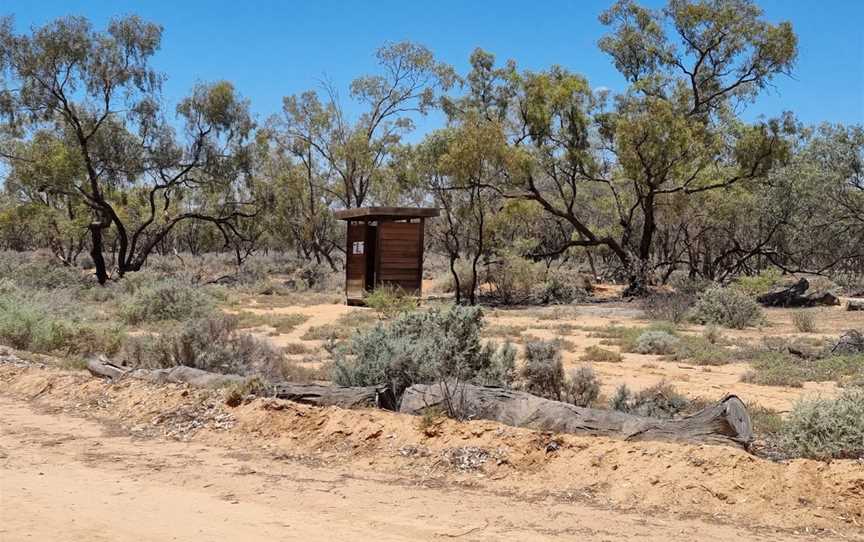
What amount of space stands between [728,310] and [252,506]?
1608cm

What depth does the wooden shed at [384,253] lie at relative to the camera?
2448 centimetres

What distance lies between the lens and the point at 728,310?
741 inches

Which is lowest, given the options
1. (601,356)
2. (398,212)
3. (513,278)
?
(601,356)

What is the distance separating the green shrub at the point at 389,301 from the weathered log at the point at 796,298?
39.6 ft

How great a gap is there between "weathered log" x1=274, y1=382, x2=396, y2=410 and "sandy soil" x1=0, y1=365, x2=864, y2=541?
0.95ft

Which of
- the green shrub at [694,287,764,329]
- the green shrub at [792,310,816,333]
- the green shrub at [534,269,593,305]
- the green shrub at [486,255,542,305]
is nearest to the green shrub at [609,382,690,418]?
the green shrub at [792,310,816,333]

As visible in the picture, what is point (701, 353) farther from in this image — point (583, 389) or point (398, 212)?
point (398, 212)

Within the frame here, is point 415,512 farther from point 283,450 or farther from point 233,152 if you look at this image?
point 233,152

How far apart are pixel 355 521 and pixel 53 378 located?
6.37 meters

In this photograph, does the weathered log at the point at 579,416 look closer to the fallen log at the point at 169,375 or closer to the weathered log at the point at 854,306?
the fallen log at the point at 169,375

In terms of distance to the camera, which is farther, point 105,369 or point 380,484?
point 105,369

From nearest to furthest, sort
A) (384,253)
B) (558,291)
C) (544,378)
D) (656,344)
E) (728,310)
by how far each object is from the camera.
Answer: (544,378)
(656,344)
(728,310)
(384,253)
(558,291)

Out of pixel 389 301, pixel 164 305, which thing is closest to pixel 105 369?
pixel 164 305

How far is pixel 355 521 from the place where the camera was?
193 inches
